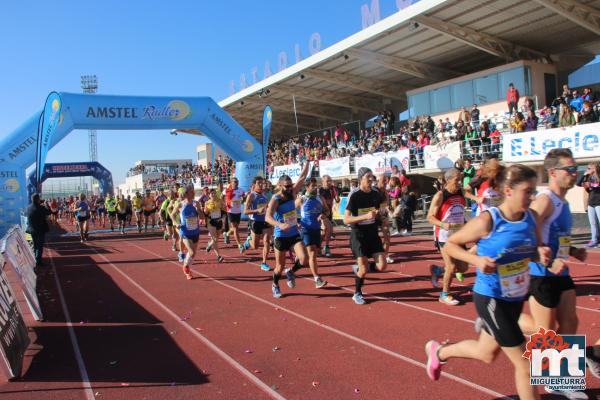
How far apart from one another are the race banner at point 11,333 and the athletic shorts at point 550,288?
4.72 meters

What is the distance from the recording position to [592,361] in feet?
11.7

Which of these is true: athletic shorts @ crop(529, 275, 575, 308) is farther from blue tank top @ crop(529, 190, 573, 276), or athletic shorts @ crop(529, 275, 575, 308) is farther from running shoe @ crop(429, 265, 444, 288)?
running shoe @ crop(429, 265, 444, 288)

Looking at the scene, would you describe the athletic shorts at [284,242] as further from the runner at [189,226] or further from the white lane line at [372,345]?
the runner at [189,226]

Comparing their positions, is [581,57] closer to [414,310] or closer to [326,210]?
[326,210]

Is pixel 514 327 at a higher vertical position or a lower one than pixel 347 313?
higher

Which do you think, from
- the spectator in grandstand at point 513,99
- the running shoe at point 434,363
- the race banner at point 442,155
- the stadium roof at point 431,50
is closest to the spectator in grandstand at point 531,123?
the race banner at point 442,155

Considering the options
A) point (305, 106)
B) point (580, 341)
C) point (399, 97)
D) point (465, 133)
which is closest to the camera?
point (580, 341)

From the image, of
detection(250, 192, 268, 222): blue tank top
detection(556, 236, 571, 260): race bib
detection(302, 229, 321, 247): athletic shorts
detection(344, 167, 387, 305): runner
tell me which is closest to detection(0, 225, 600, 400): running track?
detection(344, 167, 387, 305): runner

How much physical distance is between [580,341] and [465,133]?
1570 cm

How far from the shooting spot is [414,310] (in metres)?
6.21

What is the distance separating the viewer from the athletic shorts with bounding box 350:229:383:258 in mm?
6520

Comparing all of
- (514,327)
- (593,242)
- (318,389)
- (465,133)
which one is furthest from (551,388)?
(465,133)

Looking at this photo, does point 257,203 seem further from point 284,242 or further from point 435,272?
point 435,272

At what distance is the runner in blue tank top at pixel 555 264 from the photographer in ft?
11.5
